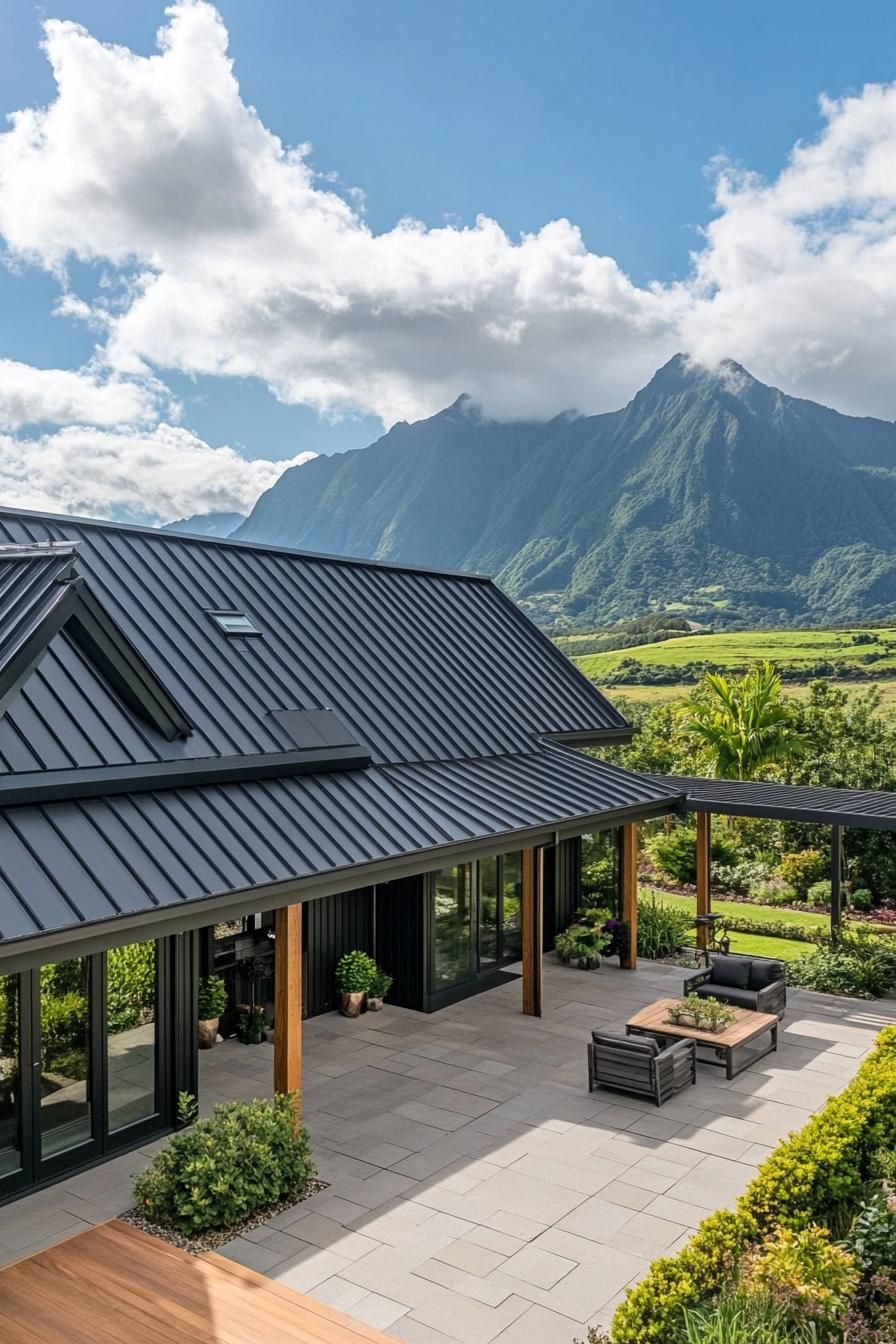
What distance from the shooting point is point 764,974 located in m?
14.5

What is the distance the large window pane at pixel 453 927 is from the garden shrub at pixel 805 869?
9.85 meters

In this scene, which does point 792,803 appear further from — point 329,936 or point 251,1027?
point 251,1027

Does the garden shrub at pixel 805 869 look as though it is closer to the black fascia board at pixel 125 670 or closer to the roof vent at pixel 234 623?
the roof vent at pixel 234 623

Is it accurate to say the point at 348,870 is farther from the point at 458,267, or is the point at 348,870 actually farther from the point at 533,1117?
the point at 458,267

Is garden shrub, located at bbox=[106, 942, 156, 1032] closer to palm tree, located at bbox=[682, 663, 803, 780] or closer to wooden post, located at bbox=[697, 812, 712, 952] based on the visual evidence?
wooden post, located at bbox=[697, 812, 712, 952]

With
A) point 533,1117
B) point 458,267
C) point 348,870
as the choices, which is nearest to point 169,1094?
point 348,870

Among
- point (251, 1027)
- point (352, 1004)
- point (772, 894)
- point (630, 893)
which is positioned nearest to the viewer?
point (251, 1027)

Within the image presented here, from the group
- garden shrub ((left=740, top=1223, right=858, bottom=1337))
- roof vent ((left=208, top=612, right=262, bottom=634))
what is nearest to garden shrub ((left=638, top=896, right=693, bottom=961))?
roof vent ((left=208, top=612, right=262, bottom=634))

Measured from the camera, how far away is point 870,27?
32.1 m

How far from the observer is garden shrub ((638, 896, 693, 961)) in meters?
18.1

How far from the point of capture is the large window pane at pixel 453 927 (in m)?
15.2

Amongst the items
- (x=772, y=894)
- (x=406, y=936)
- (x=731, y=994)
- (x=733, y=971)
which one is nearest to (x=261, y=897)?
(x=406, y=936)

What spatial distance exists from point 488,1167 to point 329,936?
5300mm

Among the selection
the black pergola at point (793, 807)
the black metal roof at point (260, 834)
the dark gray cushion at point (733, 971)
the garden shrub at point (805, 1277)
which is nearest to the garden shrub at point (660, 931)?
the black pergola at point (793, 807)
